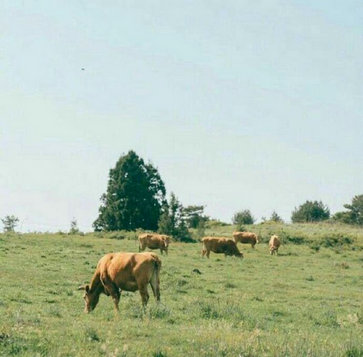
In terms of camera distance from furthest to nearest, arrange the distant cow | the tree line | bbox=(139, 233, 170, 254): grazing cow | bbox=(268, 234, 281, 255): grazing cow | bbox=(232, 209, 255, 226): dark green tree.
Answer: bbox=(232, 209, 255, 226): dark green tree < the tree line < the distant cow < bbox=(268, 234, 281, 255): grazing cow < bbox=(139, 233, 170, 254): grazing cow

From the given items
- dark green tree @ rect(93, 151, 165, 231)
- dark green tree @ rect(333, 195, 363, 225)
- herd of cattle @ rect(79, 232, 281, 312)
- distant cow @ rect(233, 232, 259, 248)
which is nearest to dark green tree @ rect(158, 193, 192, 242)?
distant cow @ rect(233, 232, 259, 248)

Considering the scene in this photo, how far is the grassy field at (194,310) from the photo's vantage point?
10469mm

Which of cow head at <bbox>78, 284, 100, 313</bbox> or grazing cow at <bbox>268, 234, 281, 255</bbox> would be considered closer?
cow head at <bbox>78, 284, 100, 313</bbox>

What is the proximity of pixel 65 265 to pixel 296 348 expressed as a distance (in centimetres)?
2188

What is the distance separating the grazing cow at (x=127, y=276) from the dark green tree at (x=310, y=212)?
111 m

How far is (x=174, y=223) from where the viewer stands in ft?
202

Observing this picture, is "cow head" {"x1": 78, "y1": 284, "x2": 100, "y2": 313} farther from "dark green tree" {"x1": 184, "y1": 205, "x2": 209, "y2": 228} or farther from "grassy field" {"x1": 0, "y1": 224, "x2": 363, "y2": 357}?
"dark green tree" {"x1": 184, "y1": 205, "x2": 209, "y2": 228}

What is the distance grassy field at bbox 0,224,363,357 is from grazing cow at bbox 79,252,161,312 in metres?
0.48

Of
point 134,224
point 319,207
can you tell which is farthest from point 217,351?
point 319,207

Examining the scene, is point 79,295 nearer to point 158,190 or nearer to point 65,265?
point 65,265

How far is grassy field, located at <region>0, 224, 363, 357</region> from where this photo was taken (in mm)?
10469

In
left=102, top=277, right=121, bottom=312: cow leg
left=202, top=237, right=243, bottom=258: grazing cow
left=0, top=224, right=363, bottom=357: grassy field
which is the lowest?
left=0, top=224, right=363, bottom=357: grassy field

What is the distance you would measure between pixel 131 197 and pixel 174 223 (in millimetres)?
21776

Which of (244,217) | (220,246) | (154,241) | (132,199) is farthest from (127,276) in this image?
(244,217)
